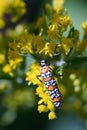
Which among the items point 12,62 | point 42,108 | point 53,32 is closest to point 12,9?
point 53,32

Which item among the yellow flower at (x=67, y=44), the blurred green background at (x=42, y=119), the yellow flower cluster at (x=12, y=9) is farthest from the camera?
the blurred green background at (x=42, y=119)

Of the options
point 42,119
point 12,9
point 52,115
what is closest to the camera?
point 12,9

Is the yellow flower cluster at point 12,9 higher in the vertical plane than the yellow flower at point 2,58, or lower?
higher

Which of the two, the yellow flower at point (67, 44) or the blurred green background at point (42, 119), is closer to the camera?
the yellow flower at point (67, 44)

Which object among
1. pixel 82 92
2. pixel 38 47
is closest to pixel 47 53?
pixel 38 47

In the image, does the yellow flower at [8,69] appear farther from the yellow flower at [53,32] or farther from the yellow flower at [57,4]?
the yellow flower at [57,4]

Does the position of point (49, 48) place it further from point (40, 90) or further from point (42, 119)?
point (42, 119)

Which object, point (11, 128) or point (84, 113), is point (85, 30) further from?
point (11, 128)

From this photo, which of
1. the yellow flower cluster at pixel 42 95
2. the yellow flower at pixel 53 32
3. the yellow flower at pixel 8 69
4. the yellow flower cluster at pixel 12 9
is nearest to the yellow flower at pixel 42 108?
the yellow flower cluster at pixel 42 95

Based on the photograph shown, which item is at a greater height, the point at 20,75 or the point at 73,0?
the point at 73,0
